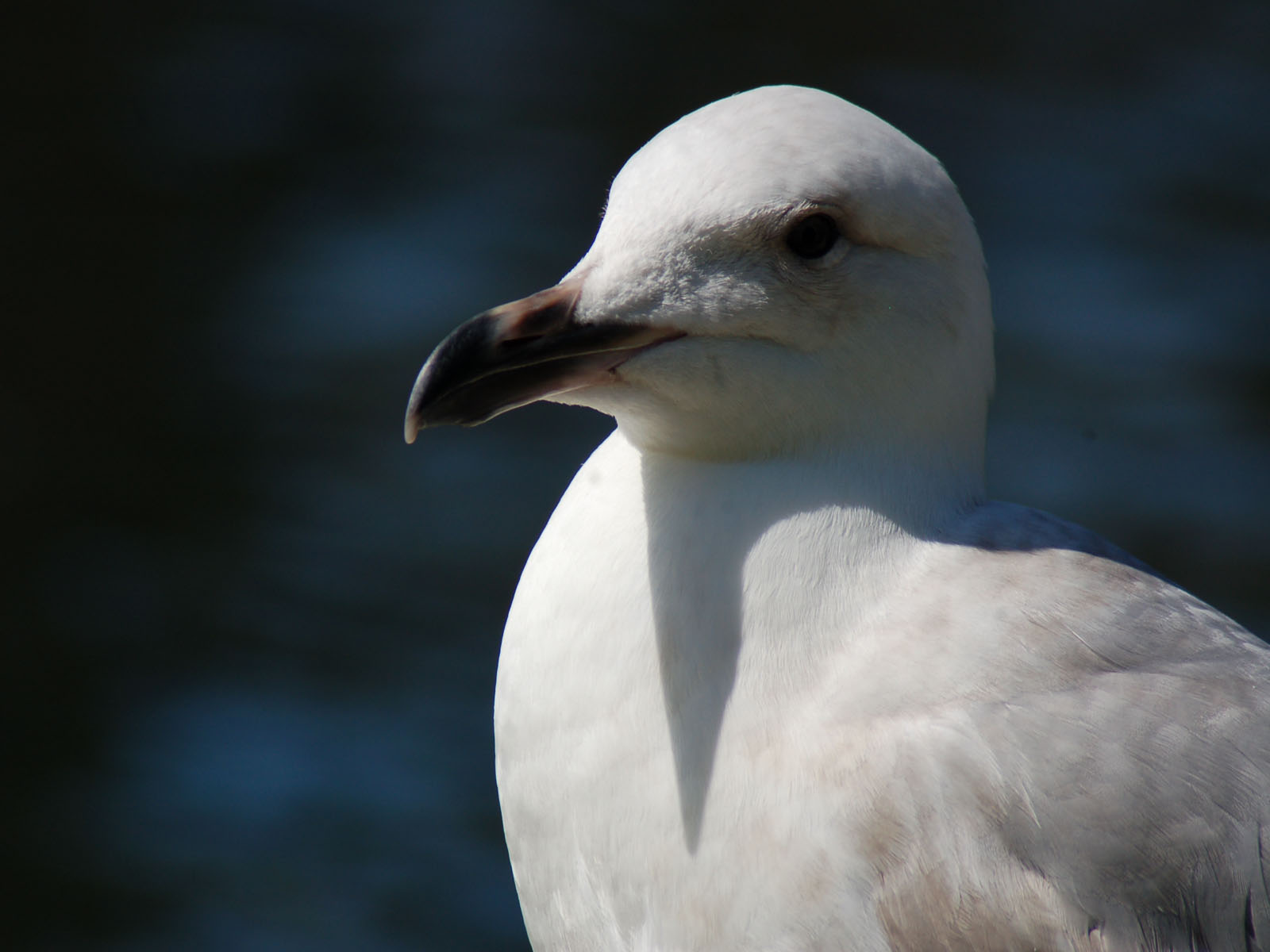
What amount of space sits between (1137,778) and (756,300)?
696mm

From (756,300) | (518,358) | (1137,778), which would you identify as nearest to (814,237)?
(756,300)

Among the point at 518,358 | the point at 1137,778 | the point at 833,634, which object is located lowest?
the point at 1137,778

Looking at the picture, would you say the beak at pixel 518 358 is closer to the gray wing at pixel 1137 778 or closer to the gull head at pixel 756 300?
the gull head at pixel 756 300

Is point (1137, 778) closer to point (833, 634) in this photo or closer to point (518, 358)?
point (833, 634)

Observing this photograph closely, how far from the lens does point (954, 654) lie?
1983 millimetres

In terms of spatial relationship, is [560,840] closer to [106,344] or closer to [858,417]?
[858,417]

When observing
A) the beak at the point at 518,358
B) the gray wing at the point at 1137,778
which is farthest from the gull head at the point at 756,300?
the gray wing at the point at 1137,778

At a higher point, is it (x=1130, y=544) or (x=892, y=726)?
(x=892, y=726)

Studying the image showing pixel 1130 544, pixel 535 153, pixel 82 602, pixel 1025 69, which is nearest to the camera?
pixel 82 602

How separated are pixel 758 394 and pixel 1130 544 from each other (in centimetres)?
363

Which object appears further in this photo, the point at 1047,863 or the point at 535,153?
the point at 535,153

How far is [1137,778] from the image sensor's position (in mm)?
1937

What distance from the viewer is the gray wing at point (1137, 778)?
1.93 m

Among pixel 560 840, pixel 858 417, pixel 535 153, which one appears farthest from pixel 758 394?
pixel 535 153
